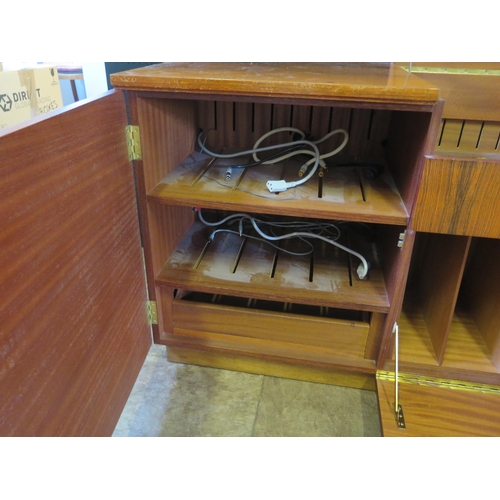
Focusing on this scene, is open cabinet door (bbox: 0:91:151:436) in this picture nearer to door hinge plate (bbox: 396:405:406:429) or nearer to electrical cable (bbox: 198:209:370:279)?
electrical cable (bbox: 198:209:370:279)

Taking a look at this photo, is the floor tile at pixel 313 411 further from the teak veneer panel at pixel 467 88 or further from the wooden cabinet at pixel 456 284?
the teak veneer panel at pixel 467 88

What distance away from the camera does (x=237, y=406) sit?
1.09 metres

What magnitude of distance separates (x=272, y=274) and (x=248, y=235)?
0.20 meters

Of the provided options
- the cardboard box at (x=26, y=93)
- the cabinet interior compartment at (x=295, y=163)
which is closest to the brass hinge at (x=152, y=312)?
the cabinet interior compartment at (x=295, y=163)

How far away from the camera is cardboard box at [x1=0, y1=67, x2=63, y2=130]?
1.39 m

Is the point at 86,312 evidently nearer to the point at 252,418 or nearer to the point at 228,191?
the point at 228,191

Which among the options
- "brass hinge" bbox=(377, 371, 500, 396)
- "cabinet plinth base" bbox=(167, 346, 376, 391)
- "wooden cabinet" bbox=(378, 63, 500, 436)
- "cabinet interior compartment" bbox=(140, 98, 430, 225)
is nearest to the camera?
"wooden cabinet" bbox=(378, 63, 500, 436)

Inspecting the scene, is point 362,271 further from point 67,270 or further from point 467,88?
point 67,270

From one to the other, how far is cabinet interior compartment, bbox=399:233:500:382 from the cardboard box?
1292 mm

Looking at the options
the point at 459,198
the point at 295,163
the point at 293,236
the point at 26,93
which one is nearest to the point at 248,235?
the point at 293,236

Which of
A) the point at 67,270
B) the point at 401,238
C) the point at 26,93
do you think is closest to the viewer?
the point at 67,270

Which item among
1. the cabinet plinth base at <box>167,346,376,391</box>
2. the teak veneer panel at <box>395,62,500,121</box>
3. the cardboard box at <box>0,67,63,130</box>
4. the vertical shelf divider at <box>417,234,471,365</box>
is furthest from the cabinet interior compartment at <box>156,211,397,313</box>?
the cardboard box at <box>0,67,63,130</box>

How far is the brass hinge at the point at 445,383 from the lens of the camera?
3.24 feet

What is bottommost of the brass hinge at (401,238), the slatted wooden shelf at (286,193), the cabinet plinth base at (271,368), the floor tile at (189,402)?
the floor tile at (189,402)
